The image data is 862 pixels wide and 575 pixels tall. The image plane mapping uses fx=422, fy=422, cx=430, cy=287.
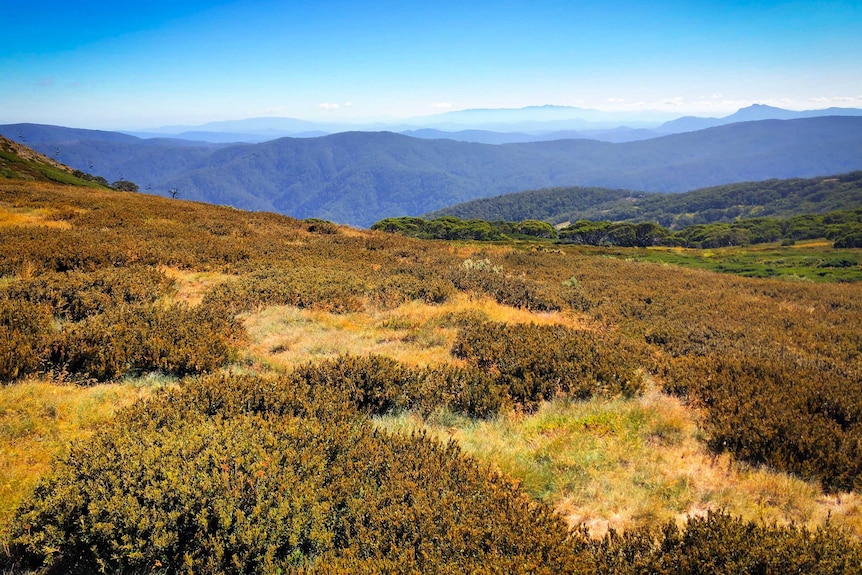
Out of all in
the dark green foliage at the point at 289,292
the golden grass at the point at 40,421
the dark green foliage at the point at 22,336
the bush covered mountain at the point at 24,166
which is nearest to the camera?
the golden grass at the point at 40,421

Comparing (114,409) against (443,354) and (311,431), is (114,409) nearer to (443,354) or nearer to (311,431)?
(311,431)

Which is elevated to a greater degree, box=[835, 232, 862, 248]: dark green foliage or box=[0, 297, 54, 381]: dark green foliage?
box=[0, 297, 54, 381]: dark green foliage

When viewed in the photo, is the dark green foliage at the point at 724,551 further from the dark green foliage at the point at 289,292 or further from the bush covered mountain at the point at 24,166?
the bush covered mountain at the point at 24,166

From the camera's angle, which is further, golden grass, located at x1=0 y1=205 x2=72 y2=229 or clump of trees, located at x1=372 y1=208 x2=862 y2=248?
clump of trees, located at x1=372 y1=208 x2=862 y2=248

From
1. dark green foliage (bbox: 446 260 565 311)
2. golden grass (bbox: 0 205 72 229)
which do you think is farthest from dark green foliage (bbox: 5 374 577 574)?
golden grass (bbox: 0 205 72 229)

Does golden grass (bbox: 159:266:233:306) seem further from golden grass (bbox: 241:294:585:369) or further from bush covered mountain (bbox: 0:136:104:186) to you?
bush covered mountain (bbox: 0:136:104:186)

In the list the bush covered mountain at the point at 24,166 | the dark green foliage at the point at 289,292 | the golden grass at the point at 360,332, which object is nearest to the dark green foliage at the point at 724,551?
the golden grass at the point at 360,332

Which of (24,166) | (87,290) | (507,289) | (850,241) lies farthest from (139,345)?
(850,241)

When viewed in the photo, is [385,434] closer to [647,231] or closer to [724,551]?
[724,551]
